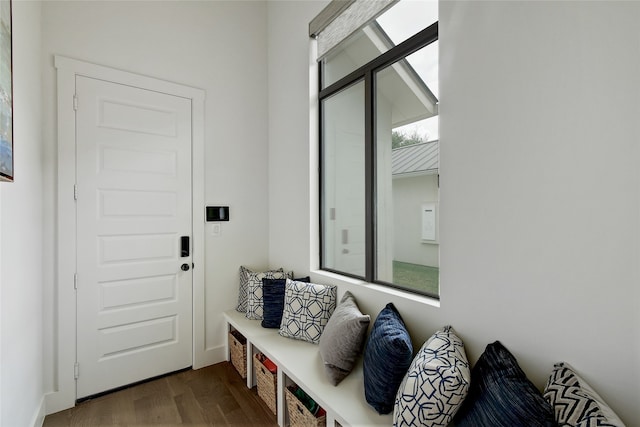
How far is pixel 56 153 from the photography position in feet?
6.62

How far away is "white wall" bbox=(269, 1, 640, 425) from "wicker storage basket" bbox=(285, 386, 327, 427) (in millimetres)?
641

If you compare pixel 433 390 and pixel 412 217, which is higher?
pixel 412 217

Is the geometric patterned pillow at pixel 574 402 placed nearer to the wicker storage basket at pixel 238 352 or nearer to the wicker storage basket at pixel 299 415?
the wicker storage basket at pixel 299 415

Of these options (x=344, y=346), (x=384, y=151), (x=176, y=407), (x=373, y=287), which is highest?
(x=384, y=151)

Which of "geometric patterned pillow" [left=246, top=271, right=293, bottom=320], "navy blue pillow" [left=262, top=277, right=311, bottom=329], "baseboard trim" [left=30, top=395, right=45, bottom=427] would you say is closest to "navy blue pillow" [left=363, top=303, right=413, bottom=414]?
"navy blue pillow" [left=262, top=277, right=311, bottom=329]

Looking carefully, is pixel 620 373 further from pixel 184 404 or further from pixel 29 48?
pixel 29 48

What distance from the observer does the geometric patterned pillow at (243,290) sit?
8.68 ft

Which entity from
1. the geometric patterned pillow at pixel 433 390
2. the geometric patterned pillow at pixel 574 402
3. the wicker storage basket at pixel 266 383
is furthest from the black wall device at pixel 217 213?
the geometric patterned pillow at pixel 574 402

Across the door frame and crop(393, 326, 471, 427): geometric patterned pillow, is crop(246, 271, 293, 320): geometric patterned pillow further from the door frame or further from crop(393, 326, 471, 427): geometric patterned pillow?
crop(393, 326, 471, 427): geometric patterned pillow

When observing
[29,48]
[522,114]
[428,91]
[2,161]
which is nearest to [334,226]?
[428,91]

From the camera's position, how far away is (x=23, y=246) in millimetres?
1581

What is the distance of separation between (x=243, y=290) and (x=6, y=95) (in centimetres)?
195

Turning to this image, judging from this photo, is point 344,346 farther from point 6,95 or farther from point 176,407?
point 6,95

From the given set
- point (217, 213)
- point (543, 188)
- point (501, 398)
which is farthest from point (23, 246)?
point (543, 188)
